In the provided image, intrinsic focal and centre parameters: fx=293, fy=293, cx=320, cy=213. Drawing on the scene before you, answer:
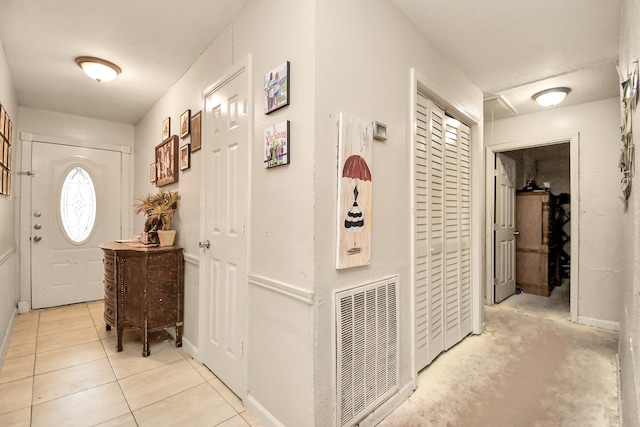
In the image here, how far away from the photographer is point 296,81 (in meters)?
1.46

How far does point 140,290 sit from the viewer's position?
8.08ft

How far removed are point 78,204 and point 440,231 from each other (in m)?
4.50

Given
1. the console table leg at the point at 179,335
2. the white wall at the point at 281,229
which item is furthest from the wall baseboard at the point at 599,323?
the console table leg at the point at 179,335

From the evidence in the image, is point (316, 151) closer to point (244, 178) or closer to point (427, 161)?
point (244, 178)

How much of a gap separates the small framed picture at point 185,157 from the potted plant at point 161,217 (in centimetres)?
31

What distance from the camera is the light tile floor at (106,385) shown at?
1.70m

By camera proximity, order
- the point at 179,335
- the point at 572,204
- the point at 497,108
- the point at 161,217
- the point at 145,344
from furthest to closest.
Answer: the point at 497,108 < the point at 572,204 < the point at 161,217 < the point at 179,335 < the point at 145,344

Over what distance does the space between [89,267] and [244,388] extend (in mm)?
3445

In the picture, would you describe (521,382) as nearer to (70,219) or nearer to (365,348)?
(365,348)

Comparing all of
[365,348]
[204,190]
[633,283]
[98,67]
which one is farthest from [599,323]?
[98,67]

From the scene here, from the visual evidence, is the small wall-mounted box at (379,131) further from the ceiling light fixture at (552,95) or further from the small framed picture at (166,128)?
the ceiling light fixture at (552,95)

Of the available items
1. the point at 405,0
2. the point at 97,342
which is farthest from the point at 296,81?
the point at 97,342

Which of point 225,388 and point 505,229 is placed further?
point 505,229

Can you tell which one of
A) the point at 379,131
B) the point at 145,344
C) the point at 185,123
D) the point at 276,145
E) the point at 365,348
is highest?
the point at 185,123
